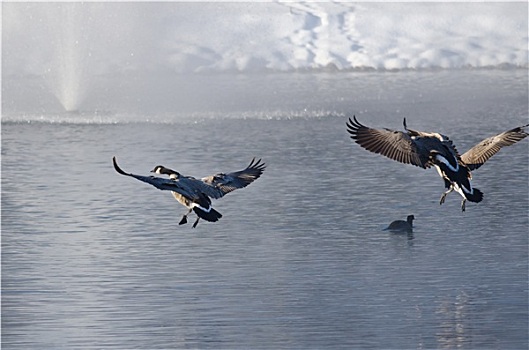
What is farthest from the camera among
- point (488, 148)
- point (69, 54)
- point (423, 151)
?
point (69, 54)

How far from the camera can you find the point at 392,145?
38.6 feet

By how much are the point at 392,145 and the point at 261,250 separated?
3.28 metres

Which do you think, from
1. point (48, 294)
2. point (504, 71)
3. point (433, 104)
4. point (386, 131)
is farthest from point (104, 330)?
point (504, 71)

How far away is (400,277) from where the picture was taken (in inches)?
517

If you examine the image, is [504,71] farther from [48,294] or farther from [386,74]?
[48,294]

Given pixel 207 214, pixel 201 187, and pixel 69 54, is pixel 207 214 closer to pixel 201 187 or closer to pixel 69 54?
pixel 201 187

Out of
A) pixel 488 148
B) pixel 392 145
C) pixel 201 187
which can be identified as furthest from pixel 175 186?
pixel 488 148

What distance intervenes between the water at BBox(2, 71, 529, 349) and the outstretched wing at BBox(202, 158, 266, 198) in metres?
1.05

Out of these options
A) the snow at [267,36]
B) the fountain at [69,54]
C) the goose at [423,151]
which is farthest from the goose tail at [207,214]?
the snow at [267,36]

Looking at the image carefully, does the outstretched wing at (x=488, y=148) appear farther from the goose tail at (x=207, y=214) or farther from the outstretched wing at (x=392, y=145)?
the goose tail at (x=207, y=214)

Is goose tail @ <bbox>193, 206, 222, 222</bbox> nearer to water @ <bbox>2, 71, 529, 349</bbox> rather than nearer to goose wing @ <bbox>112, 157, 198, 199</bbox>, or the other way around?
goose wing @ <bbox>112, 157, 198, 199</bbox>

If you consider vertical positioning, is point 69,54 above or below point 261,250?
above

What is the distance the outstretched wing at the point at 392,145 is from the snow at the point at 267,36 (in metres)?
33.0

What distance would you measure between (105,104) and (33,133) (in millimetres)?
8770
